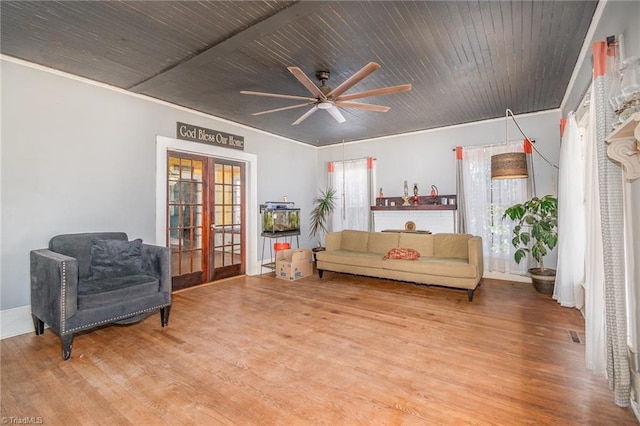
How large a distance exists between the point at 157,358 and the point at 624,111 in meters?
3.49

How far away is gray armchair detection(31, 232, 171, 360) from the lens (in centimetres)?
234

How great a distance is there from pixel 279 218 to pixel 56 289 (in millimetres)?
3505

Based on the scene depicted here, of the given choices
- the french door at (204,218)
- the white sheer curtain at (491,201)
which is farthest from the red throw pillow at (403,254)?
the french door at (204,218)

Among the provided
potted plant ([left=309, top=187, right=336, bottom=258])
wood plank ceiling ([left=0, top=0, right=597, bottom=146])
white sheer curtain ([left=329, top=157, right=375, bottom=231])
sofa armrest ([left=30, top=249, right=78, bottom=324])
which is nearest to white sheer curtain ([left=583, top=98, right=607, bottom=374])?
wood plank ceiling ([left=0, top=0, right=597, bottom=146])

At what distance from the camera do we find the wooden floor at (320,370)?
168 centimetres

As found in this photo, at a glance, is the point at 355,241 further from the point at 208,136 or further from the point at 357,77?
the point at 357,77

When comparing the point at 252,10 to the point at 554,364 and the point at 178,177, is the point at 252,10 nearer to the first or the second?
the point at 178,177

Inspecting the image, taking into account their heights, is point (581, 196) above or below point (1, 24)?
below

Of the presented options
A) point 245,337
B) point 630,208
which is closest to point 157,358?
point 245,337

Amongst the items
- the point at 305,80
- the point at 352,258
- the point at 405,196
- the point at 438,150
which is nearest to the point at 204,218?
the point at 352,258

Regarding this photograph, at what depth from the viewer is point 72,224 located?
3166mm

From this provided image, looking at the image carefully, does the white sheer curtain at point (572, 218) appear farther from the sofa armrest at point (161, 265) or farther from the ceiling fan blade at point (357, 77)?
the sofa armrest at point (161, 265)

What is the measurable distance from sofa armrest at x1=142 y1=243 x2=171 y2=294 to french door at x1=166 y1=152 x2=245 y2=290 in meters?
1.14

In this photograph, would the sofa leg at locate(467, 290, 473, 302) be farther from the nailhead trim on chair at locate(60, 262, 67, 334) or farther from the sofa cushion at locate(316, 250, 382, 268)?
the nailhead trim on chair at locate(60, 262, 67, 334)
